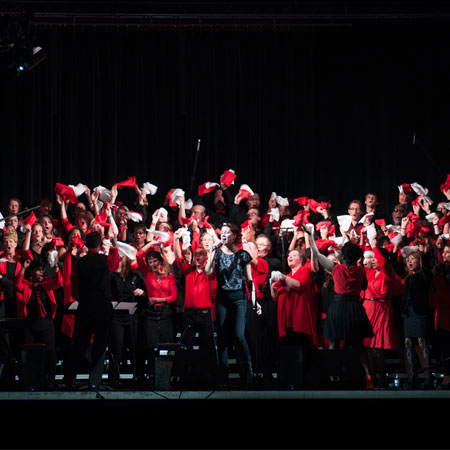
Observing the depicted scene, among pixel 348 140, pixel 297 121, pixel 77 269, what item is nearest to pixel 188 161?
pixel 297 121

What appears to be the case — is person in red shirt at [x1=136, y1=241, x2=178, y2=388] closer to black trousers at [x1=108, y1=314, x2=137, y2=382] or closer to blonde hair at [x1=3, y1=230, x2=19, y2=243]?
black trousers at [x1=108, y1=314, x2=137, y2=382]

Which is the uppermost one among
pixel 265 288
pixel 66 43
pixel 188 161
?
pixel 66 43

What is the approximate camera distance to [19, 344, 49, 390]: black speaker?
596 centimetres

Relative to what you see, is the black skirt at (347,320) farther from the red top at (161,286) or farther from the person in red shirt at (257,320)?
Answer: the red top at (161,286)

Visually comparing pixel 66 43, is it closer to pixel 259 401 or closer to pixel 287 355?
pixel 287 355

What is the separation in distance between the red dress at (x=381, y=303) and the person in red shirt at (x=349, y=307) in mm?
393

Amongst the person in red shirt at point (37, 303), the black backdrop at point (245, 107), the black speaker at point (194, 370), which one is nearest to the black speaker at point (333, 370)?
the black speaker at point (194, 370)

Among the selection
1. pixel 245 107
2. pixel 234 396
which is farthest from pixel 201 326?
pixel 245 107

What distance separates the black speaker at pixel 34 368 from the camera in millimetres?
5965

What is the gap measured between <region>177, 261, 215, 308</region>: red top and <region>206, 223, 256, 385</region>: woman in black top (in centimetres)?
29

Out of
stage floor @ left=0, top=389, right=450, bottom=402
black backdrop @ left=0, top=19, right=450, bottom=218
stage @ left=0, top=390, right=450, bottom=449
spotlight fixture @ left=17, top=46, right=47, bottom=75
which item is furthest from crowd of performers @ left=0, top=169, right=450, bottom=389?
black backdrop @ left=0, top=19, right=450, bottom=218

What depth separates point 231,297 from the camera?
21.7 feet

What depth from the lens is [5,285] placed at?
729 centimetres

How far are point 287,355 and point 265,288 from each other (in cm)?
157
